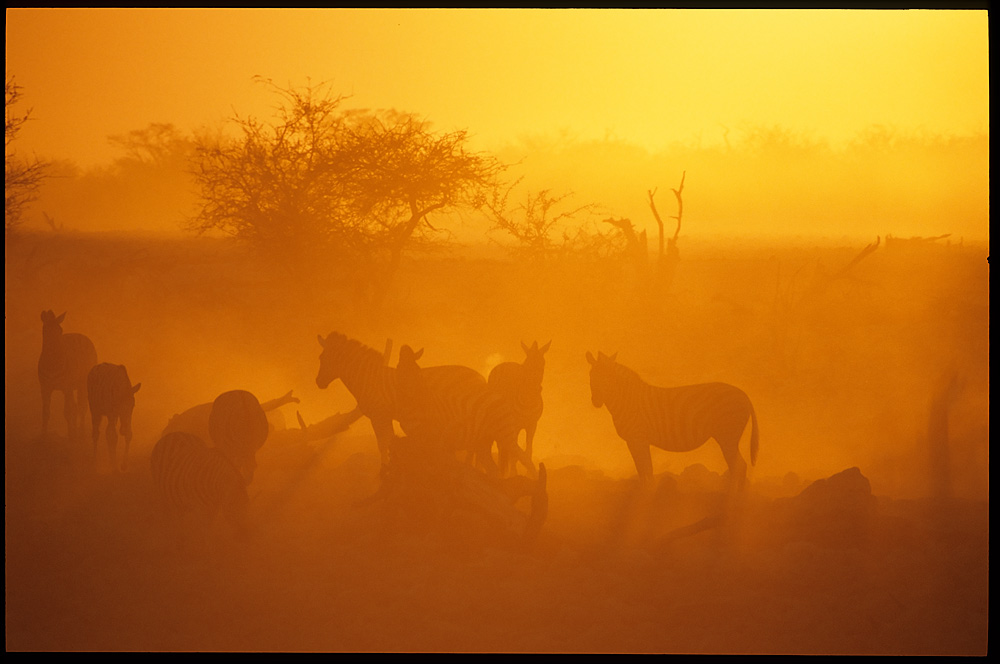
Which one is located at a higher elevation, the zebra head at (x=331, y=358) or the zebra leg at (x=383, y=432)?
the zebra head at (x=331, y=358)

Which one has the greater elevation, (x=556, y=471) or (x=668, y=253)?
(x=668, y=253)

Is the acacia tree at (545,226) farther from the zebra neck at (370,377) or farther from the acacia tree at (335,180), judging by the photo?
the zebra neck at (370,377)

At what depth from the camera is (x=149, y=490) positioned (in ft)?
20.4

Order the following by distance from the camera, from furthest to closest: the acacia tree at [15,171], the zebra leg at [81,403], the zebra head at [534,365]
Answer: the acacia tree at [15,171] < the zebra leg at [81,403] < the zebra head at [534,365]

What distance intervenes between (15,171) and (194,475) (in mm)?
3679

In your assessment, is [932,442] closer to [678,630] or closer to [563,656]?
[678,630]

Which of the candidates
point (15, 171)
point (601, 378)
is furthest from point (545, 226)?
point (15, 171)

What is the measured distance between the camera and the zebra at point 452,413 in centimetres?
579

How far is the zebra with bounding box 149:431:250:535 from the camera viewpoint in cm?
561

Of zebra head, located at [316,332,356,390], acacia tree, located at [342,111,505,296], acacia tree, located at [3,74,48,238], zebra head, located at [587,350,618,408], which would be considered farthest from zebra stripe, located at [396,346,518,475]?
acacia tree, located at [3,74,48,238]

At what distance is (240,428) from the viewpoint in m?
5.73

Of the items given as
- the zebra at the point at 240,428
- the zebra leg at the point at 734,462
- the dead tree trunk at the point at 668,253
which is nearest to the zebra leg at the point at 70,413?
the zebra at the point at 240,428

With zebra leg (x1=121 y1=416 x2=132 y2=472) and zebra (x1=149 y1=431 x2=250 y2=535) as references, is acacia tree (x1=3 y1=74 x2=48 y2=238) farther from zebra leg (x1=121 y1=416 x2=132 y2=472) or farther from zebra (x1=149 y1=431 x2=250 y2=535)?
zebra (x1=149 y1=431 x2=250 y2=535)

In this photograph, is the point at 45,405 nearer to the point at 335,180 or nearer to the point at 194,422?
the point at 194,422
